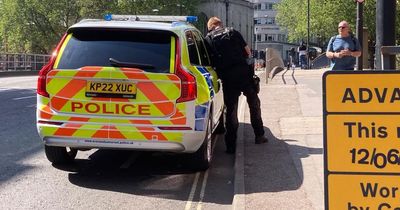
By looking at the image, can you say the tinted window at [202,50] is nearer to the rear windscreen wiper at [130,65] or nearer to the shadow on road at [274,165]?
the shadow on road at [274,165]

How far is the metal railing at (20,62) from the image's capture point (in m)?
34.7

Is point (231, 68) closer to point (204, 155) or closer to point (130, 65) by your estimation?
point (204, 155)

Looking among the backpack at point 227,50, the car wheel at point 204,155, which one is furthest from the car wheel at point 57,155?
the backpack at point 227,50

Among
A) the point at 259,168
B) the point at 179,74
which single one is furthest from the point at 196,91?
the point at 259,168

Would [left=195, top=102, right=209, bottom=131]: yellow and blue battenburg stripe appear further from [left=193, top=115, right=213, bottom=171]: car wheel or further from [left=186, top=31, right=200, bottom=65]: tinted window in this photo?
[left=186, top=31, right=200, bottom=65]: tinted window

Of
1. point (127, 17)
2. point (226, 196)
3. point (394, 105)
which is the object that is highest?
point (127, 17)

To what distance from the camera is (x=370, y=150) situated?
313 centimetres

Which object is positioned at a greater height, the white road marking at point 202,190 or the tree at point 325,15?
the tree at point 325,15

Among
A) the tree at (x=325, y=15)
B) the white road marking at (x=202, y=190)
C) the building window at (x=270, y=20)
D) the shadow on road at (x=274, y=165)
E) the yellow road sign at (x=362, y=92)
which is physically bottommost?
the white road marking at (x=202, y=190)

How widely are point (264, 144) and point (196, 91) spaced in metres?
2.49

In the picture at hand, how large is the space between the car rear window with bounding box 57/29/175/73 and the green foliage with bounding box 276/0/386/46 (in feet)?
72.9

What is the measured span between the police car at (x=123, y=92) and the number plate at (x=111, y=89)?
11 mm

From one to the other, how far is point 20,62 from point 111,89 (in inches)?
1339

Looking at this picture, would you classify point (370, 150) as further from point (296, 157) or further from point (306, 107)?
point (306, 107)
